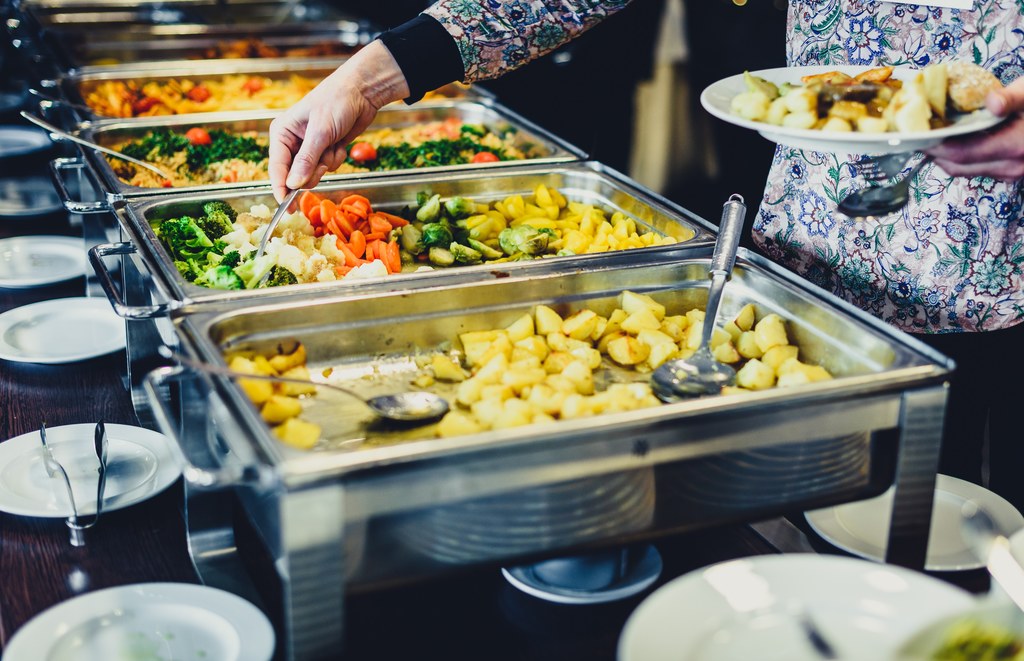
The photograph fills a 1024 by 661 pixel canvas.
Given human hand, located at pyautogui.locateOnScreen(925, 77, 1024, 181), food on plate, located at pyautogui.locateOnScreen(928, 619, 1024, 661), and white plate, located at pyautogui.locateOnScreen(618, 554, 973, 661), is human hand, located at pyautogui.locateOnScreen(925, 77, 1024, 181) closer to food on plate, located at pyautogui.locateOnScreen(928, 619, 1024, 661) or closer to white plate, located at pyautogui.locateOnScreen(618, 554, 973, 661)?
white plate, located at pyautogui.locateOnScreen(618, 554, 973, 661)

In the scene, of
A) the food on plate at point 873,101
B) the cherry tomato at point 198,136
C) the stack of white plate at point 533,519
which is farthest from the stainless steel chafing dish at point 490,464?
the cherry tomato at point 198,136

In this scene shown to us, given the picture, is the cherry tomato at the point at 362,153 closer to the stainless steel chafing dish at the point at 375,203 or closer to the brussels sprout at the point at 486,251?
the stainless steel chafing dish at the point at 375,203

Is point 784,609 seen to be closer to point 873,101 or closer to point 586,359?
point 586,359

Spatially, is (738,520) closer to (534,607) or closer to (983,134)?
(534,607)

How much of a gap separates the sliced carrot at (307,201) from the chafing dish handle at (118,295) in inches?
17.9

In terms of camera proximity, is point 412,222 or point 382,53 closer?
point 382,53

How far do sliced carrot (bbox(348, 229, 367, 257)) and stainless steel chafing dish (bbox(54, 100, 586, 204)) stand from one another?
32cm

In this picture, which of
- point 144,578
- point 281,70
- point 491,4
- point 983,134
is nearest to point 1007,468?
point 983,134

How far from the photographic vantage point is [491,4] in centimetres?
224

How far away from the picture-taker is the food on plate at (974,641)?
106 centimetres

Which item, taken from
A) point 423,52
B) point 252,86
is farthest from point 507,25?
point 252,86

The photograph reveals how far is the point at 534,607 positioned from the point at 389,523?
12.3 inches

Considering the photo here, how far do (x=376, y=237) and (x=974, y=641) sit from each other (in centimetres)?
159

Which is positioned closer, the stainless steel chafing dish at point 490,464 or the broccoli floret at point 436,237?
the stainless steel chafing dish at point 490,464
